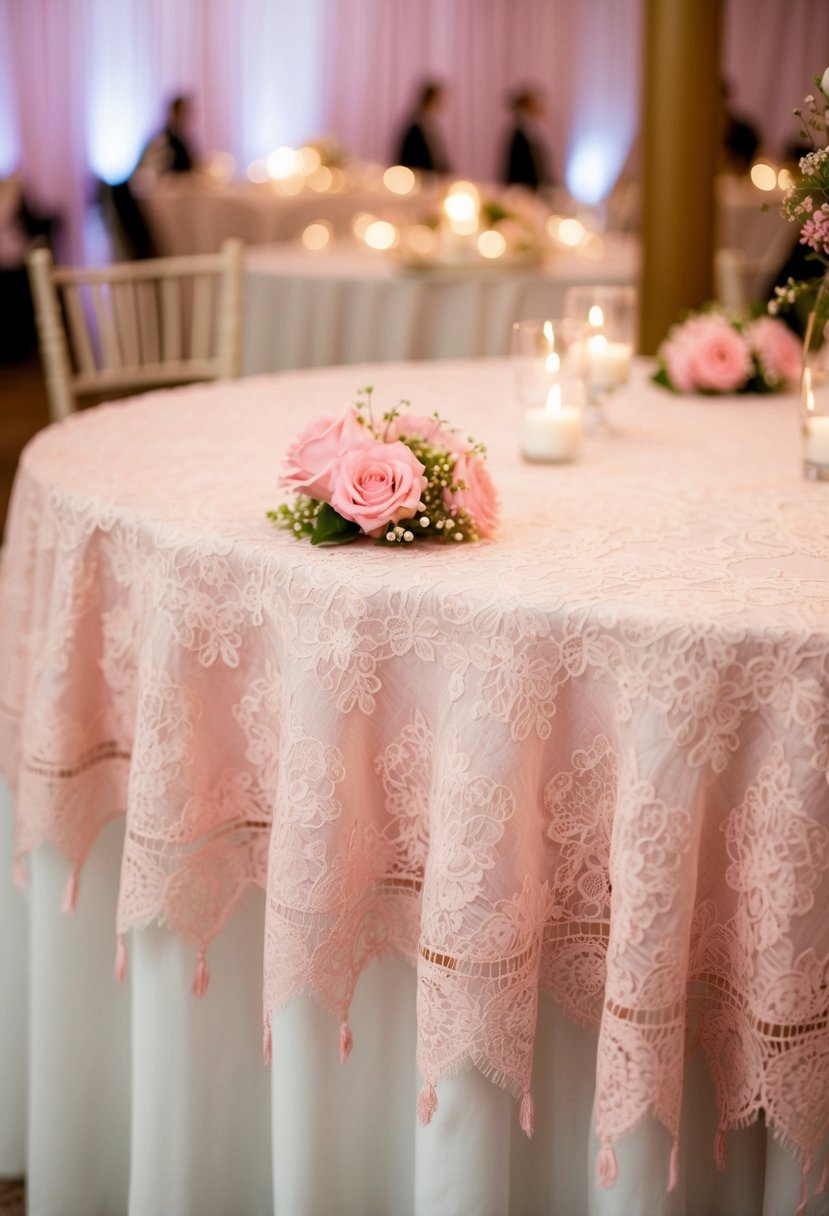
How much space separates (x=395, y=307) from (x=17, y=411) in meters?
3.74

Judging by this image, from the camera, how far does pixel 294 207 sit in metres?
8.57

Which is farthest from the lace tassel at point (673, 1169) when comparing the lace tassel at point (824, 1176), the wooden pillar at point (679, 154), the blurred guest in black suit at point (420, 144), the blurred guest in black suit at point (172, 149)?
the blurred guest in black suit at point (420, 144)

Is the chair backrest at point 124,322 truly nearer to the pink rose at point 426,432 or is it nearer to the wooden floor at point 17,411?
the pink rose at point 426,432

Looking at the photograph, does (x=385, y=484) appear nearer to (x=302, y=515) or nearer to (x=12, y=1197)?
(x=302, y=515)

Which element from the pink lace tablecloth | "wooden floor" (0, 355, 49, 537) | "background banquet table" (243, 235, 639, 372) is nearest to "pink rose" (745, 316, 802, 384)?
the pink lace tablecloth

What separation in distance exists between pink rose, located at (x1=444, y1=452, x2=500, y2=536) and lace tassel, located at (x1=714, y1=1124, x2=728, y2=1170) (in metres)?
0.70

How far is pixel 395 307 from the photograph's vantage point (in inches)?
195

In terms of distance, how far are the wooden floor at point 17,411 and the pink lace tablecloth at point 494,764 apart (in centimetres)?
388

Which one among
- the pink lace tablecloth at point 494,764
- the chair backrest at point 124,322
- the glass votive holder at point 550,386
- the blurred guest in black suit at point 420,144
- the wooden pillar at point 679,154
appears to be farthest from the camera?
the blurred guest in black suit at point 420,144

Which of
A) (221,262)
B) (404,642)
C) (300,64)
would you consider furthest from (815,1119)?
(300,64)

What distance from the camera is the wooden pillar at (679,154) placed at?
3277 millimetres

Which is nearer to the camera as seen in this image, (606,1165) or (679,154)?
(606,1165)

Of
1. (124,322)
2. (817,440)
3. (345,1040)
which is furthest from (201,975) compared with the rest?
(124,322)

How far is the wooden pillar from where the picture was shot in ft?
10.8
